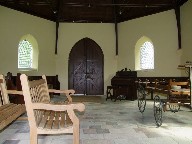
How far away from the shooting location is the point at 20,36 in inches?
449

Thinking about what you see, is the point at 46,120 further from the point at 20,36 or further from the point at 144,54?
the point at 144,54

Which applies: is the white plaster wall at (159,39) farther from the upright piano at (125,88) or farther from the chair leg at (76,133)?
the chair leg at (76,133)

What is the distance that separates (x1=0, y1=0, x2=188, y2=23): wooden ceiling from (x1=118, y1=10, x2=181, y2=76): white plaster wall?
37 cm

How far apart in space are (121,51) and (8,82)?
23.6 feet

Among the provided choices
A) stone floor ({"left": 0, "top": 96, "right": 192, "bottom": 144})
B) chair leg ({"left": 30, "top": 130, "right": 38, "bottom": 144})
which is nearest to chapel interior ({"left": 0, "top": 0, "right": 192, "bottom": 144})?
stone floor ({"left": 0, "top": 96, "right": 192, "bottom": 144})

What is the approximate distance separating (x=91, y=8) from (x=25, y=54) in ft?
13.3

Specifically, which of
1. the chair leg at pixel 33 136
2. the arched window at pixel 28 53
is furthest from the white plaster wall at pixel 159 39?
the chair leg at pixel 33 136

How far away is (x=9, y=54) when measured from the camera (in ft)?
35.5

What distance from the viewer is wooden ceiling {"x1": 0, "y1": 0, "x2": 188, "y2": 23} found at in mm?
11125

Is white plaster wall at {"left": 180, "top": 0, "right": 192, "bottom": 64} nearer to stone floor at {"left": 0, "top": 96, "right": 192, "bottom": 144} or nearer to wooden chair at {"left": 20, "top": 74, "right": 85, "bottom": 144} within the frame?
stone floor at {"left": 0, "top": 96, "right": 192, "bottom": 144}

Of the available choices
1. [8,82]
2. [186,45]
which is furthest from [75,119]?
[186,45]

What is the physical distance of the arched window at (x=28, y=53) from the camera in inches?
480

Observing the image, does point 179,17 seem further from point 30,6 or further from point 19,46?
point 19,46

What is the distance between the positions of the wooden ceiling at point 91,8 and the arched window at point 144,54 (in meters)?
1.36
